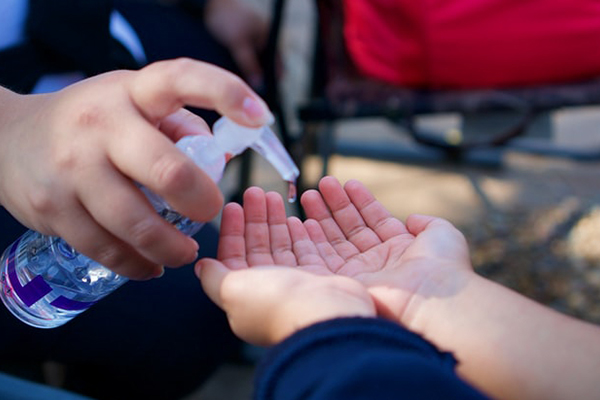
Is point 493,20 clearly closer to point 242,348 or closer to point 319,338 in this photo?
point 242,348

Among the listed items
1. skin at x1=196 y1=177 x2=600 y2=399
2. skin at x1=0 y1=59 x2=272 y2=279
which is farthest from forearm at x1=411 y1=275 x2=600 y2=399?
skin at x1=0 y1=59 x2=272 y2=279

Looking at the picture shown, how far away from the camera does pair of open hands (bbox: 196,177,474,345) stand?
561mm

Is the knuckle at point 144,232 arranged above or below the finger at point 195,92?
below

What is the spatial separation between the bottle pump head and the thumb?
4.7 inches

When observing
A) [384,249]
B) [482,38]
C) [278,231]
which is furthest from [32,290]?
[482,38]

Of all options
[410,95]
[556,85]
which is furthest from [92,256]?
[556,85]

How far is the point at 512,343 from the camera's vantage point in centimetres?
58

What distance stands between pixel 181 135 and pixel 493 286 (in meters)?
0.36

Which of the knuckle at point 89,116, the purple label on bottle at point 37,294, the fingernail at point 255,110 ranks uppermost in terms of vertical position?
the fingernail at point 255,110

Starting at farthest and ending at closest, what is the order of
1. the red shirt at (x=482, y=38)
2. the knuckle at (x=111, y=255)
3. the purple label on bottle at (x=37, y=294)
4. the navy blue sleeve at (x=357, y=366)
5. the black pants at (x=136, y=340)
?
1. the red shirt at (x=482, y=38)
2. the black pants at (x=136, y=340)
3. the purple label on bottle at (x=37, y=294)
4. the knuckle at (x=111, y=255)
5. the navy blue sleeve at (x=357, y=366)

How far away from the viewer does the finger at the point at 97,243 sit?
21.3 inches

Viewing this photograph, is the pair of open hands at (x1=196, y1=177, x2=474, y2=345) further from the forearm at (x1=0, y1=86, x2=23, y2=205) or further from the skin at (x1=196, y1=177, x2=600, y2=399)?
the forearm at (x1=0, y1=86, x2=23, y2=205)

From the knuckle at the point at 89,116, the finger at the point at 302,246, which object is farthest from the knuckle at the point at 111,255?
the finger at the point at 302,246

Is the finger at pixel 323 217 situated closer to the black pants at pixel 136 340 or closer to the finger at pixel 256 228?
the finger at pixel 256 228
